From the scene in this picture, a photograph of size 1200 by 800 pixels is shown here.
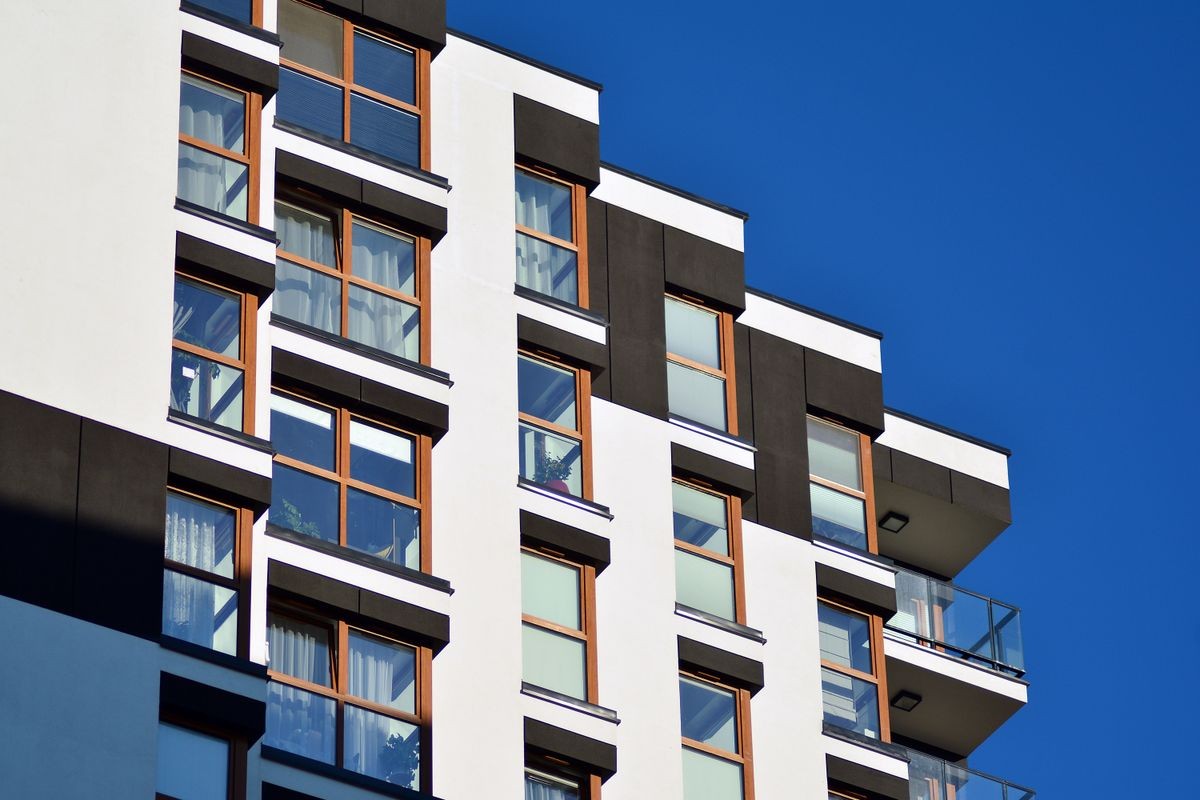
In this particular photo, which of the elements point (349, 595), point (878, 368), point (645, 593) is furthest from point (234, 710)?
point (878, 368)

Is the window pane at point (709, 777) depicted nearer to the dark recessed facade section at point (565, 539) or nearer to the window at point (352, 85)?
the dark recessed facade section at point (565, 539)

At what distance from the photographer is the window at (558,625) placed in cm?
3975

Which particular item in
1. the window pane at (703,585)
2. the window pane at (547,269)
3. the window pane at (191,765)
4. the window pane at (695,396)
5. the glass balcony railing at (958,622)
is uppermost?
the window pane at (547,269)

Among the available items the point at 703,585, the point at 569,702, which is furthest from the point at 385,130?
the point at 569,702

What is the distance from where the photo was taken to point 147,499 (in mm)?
35344

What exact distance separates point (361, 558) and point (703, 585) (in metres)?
6.42

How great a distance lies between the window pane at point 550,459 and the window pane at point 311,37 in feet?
18.1

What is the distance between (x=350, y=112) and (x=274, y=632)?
26.5 feet

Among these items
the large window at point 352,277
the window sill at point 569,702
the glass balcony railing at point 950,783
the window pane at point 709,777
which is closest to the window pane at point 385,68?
the large window at point 352,277

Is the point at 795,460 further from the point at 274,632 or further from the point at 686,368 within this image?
the point at 274,632

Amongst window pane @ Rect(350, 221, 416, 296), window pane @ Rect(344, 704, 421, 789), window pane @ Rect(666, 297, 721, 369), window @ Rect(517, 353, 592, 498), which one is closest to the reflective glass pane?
window pane @ Rect(344, 704, 421, 789)

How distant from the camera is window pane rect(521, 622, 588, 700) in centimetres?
3959

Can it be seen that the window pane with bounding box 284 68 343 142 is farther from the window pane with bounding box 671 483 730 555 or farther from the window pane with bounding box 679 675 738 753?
the window pane with bounding box 679 675 738 753

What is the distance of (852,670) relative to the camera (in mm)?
44094
